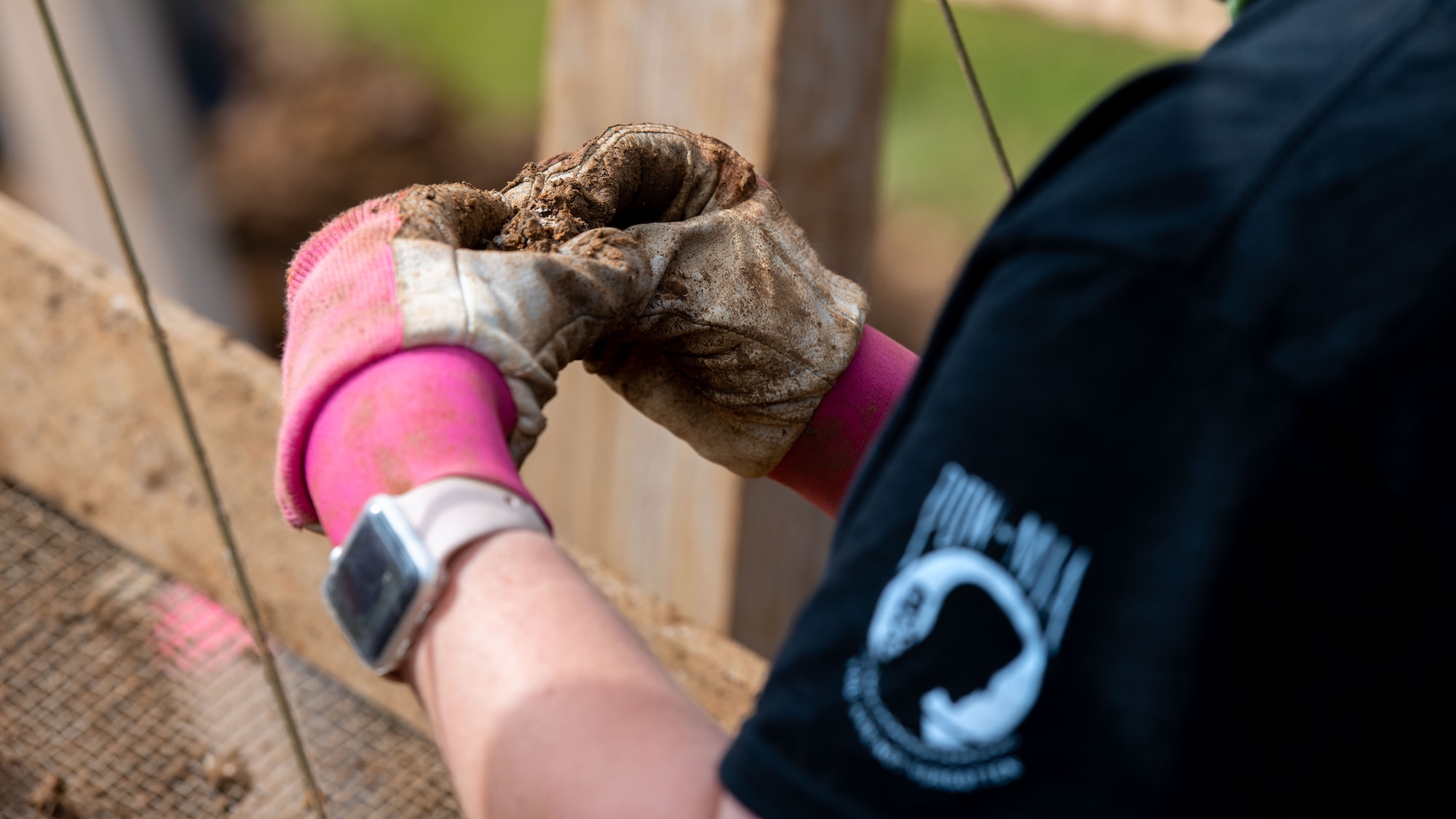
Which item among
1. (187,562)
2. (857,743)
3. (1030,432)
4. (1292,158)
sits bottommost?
(187,562)

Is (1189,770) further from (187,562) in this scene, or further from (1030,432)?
(187,562)

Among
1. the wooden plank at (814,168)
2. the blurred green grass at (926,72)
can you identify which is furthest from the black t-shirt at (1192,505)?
the blurred green grass at (926,72)

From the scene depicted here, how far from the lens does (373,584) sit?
63cm

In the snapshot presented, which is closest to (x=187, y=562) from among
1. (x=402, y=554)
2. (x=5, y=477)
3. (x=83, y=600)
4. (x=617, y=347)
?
(x=83, y=600)

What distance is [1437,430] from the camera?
486 millimetres

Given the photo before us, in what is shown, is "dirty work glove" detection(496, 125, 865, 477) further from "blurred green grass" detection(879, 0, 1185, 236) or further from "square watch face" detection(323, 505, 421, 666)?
"blurred green grass" detection(879, 0, 1185, 236)

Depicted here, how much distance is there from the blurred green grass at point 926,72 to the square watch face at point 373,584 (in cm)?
462

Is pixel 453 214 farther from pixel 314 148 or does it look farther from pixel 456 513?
pixel 314 148

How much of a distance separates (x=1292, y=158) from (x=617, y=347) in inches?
23.7

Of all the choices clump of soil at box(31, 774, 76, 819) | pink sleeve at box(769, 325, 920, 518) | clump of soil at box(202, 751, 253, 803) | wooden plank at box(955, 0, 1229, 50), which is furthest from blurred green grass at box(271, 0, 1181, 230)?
clump of soil at box(31, 774, 76, 819)

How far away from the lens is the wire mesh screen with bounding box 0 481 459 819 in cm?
124

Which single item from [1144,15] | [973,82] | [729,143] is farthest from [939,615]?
[1144,15]

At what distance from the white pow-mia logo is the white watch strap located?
0.21m

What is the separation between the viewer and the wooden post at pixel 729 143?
1.81 meters
